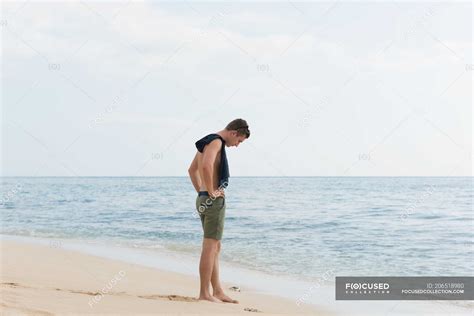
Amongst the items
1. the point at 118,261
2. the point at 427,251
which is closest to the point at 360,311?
the point at 118,261

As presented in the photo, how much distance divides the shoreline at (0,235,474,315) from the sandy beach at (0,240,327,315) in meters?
0.01

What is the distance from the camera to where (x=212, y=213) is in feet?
16.7

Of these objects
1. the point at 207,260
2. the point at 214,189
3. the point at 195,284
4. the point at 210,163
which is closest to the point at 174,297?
the point at 207,260

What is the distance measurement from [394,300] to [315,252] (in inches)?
152

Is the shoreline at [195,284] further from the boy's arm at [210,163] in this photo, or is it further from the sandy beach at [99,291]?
the boy's arm at [210,163]

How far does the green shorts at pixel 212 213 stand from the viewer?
5.08 m

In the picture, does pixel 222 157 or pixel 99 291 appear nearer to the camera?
pixel 222 157

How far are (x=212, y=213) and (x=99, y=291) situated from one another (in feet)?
4.80

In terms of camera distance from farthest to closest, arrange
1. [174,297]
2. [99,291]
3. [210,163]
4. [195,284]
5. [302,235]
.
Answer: [302,235], [195,284], [99,291], [174,297], [210,163]

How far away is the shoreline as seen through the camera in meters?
5.80

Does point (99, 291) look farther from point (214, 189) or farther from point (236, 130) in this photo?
point (236, 130)

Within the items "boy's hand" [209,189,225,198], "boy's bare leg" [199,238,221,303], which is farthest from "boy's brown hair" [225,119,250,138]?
"boy's bare leg" [199,238,221,303]

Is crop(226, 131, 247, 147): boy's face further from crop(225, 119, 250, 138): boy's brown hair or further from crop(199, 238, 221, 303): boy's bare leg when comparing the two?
crop(199, 238, 221, 303): boy's bare leg

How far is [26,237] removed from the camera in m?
12.2
